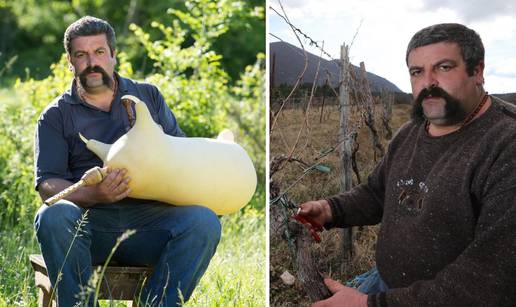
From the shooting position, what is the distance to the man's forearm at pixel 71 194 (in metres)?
3.54

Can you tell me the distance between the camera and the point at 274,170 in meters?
3.16

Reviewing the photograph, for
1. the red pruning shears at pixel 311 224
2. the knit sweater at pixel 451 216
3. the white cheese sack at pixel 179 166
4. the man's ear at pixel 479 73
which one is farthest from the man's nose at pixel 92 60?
the man's ear at pixel 479 73

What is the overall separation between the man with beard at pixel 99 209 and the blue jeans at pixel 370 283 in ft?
2.25

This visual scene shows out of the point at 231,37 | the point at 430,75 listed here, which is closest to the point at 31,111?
the point at 430,75

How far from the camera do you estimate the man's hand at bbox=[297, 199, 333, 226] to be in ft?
10.4

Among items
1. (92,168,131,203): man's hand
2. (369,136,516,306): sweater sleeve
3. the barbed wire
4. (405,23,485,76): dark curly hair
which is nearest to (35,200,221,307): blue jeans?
(92,168,131,203): man's hand

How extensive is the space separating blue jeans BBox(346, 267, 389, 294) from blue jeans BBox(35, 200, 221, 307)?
0.69 m

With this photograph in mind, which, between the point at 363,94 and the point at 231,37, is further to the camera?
the point at 231,37

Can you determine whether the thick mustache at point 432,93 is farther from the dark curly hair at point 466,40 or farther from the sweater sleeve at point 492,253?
the sweater sleeve at point 492,253

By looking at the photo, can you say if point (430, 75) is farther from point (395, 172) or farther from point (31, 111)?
point (31, 111)

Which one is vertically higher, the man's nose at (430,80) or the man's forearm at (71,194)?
the man's nose at (430,80)

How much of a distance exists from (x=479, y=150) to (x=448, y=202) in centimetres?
19

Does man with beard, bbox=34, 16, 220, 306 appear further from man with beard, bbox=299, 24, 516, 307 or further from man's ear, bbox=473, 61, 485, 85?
man's ear, bbox=473, 61, 485, 85

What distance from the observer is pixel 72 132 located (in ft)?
12.5
